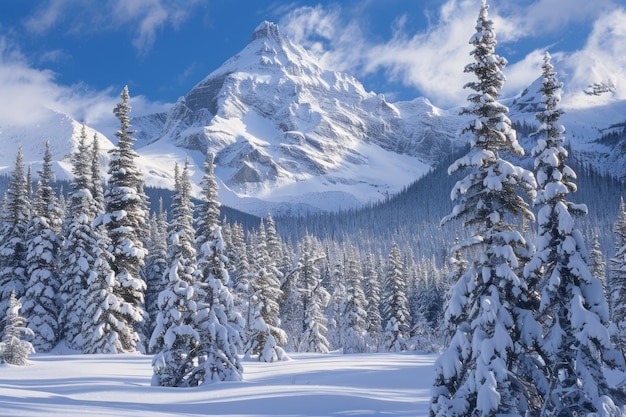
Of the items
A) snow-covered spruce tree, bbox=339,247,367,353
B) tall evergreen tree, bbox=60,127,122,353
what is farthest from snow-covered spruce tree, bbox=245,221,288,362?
snow-covered spruce tree, bbox=339,247,367,353

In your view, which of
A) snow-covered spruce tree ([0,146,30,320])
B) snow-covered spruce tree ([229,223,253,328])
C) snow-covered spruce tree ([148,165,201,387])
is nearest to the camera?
snow-covered spruce tree ([148,165,201,387])

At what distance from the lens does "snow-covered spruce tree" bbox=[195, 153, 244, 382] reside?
18125 mm

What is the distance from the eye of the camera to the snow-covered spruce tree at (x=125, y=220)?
2631 centimetres

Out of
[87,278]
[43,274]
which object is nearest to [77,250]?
[87,278]

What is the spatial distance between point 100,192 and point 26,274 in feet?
24.6

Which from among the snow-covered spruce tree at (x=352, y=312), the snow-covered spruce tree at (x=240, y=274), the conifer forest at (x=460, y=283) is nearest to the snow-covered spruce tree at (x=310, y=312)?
the snow-covered spruce tree at (x=240, y=274)

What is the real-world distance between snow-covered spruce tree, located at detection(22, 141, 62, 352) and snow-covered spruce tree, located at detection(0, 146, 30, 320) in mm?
835

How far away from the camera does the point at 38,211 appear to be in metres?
33.0

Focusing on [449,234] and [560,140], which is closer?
[560,140]

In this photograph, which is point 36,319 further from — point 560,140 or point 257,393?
point 560,140

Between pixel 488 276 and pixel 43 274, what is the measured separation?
2912 cm

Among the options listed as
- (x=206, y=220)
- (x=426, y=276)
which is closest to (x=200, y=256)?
(x=206, y=220)

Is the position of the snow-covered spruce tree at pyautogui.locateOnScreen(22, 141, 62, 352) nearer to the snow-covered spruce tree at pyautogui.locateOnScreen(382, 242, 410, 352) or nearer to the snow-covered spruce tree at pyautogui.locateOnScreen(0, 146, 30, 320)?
the snow-covered spruce tree at pyautogui.locateOnScreen(0, 146, 30, 320)

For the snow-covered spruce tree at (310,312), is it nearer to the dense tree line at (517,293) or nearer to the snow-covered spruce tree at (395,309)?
the snow-covered spruce tree at (395,309)
